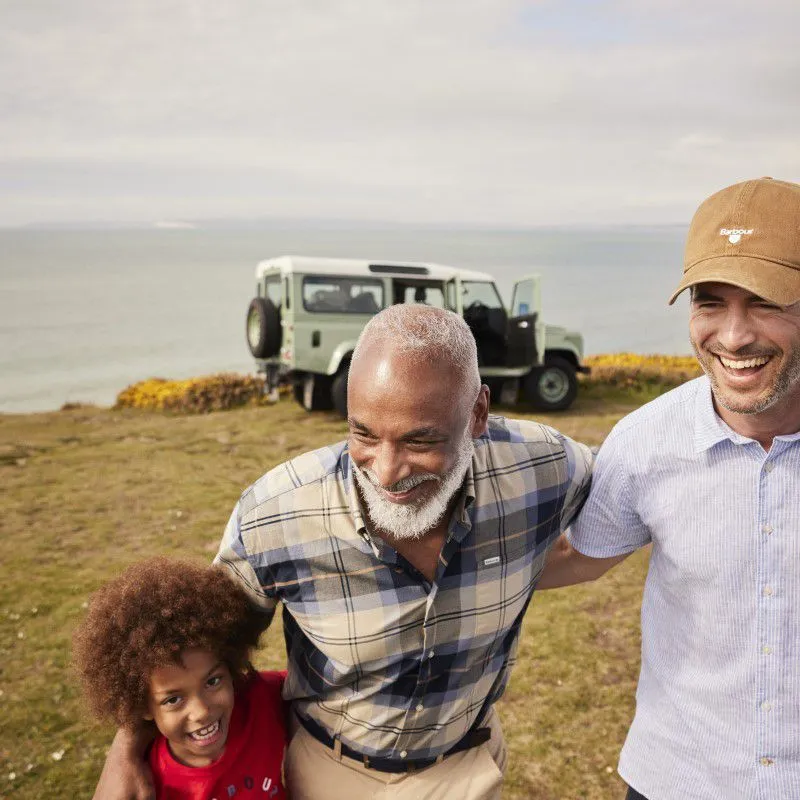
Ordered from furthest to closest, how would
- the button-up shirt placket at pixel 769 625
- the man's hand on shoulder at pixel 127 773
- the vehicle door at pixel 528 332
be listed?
the vehicle door at pixel 528 332
the man's hand on shoulder at pixel 127 773
the button-up shirt placket at pixel 769 625

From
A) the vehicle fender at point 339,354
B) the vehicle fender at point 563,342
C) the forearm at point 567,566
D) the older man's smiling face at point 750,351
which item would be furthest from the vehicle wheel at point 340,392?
the older man's smiling face at point 750,351

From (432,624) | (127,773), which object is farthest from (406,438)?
(127,773)

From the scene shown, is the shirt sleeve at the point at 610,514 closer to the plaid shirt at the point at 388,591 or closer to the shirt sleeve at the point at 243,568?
the plaid shirt at the point at 388,591

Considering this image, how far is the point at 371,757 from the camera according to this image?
2059 millimetres

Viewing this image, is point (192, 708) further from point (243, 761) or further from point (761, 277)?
point (761, 277)

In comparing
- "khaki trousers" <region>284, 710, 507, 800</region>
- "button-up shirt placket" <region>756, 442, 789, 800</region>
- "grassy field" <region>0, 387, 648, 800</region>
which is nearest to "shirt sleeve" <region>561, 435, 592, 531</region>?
"button-up shirt placket" <region>756, 442, 789, 800</region>

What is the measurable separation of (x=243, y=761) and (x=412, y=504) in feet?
2.76

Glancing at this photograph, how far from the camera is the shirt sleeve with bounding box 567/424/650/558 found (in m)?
2.04

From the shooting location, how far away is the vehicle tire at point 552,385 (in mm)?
11625

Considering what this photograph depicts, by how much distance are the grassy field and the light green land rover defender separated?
0.88 m

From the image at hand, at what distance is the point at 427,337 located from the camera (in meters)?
1.81

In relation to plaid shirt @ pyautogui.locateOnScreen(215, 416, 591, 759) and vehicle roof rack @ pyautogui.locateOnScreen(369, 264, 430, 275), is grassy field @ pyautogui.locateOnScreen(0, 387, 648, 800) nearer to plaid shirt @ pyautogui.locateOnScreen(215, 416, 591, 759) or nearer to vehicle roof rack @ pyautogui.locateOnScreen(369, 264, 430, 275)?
plaid shirt @ pyautogui.locateOnScreen(215, 416, 591, 759)

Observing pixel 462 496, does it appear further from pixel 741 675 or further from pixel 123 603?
pixel 123 603

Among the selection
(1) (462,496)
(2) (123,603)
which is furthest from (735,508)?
(2) (123,603)
